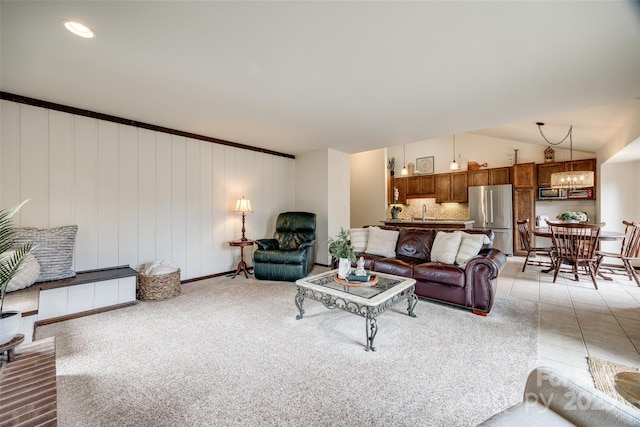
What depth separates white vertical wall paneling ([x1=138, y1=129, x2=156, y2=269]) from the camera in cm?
378

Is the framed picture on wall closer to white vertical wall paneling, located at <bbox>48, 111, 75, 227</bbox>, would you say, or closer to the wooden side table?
the wooden side table

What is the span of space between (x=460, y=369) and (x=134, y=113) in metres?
4.51

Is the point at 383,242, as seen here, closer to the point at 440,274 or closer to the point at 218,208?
the point at 440,274

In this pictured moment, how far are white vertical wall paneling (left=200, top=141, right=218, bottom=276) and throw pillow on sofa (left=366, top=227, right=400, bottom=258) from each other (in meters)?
2.73

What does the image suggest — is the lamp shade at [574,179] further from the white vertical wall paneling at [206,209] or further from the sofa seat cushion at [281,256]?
the white vertical wall paneling at [206,209]

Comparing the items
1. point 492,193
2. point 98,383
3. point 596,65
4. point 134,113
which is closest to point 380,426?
point 98,383

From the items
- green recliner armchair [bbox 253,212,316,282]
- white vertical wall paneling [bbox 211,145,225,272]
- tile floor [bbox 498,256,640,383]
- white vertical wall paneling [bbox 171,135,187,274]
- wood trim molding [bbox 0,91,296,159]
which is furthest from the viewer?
white vertical wall paneling [bbox 211,145,225,272]

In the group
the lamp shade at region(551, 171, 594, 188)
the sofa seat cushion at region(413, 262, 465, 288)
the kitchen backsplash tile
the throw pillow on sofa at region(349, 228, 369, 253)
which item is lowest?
the sofa seat cushion at region(413, 262, 465, 288)

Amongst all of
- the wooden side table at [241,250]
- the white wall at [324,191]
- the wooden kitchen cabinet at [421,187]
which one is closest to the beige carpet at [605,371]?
the white wall at [324,191]

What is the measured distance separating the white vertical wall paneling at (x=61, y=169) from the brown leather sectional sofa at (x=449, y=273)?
153 inches

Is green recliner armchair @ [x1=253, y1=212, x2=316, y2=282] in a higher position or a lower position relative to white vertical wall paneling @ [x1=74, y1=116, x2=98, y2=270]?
lower

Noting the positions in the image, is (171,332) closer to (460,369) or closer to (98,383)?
(98,383)

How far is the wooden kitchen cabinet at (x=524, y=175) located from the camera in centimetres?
615

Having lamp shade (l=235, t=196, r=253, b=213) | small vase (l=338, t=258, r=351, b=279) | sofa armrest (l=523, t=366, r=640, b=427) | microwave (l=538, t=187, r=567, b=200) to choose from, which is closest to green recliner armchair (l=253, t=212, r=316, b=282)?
lamp shade (l=235, t=196, r=253, b=213)
